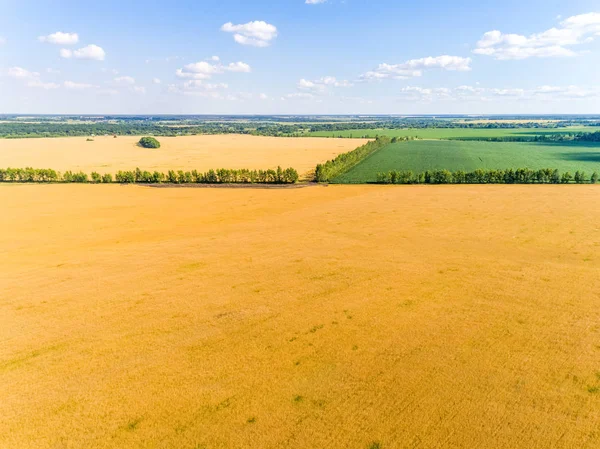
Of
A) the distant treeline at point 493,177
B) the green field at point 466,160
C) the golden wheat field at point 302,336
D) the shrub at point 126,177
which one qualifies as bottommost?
the golden wheat field at point 302,336


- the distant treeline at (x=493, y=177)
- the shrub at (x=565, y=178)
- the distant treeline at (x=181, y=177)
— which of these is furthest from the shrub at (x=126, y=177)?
the shrub at (x=565, y=178)

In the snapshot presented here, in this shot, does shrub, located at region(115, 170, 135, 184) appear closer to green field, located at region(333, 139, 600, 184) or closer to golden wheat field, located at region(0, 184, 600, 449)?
golden wheat field, located at region(0, 184, 600, 449)

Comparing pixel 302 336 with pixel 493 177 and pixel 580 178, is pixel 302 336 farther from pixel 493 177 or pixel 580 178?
pixel 580 178

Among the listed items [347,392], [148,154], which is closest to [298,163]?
[148,154]

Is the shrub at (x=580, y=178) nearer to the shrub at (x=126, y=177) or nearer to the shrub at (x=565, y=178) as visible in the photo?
the shrub at (x=565, y=178)

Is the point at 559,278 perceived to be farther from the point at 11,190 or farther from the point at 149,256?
the point at 11,190

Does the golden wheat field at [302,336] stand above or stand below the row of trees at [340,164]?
below
